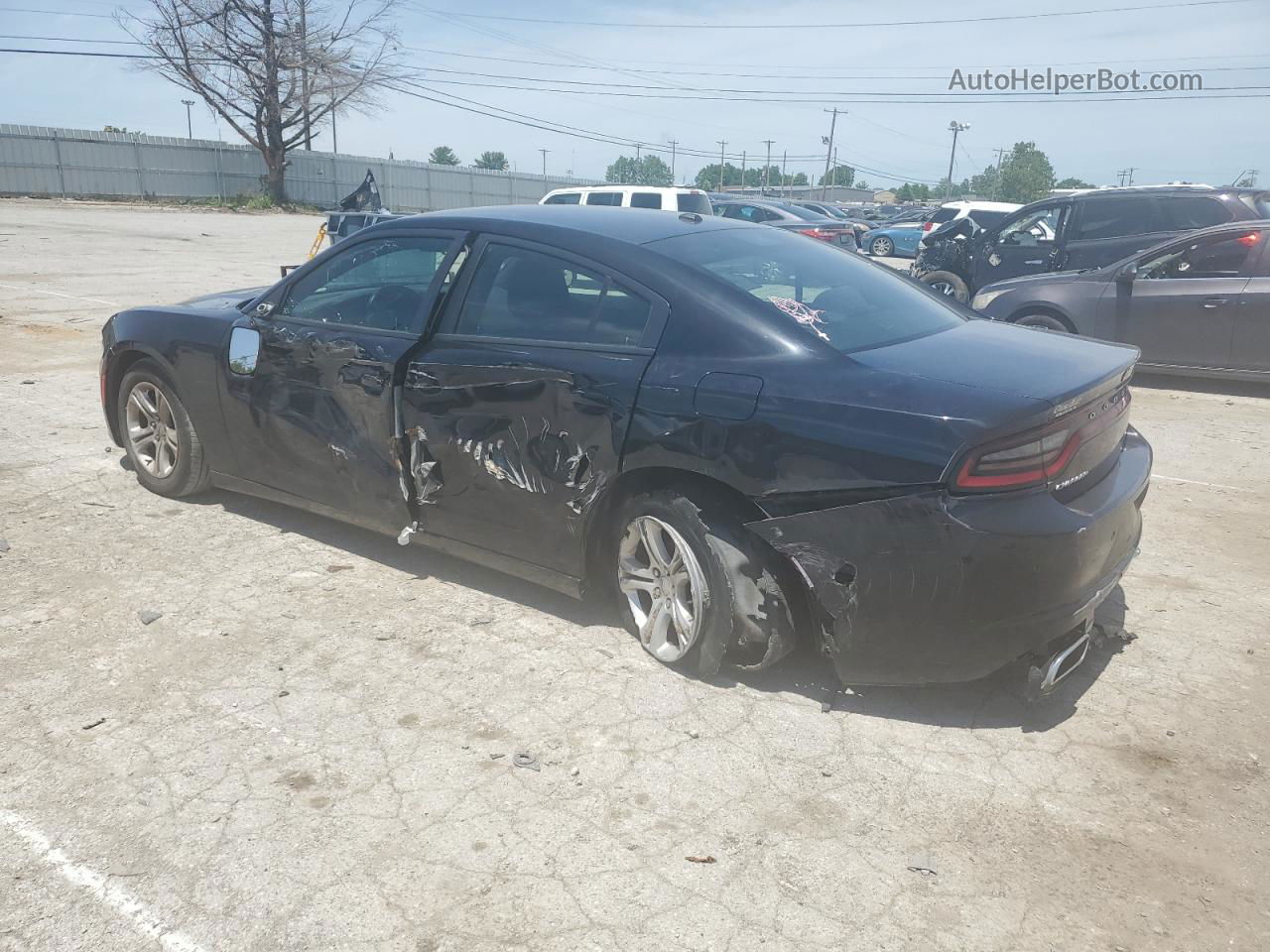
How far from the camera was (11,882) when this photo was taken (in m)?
2.57

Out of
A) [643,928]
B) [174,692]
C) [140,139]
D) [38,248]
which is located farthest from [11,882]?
[140,139]

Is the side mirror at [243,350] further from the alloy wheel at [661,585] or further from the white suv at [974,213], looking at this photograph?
the white suv at [974,213]

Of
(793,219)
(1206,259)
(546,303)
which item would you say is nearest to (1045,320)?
(1206,259)

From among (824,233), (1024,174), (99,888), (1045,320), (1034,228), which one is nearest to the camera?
(99,888)

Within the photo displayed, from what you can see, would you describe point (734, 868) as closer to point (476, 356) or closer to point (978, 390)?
point (978, 390)

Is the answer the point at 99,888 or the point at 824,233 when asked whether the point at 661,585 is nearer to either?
the point at 99,888

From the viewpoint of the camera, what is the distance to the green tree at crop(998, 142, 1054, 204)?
117000mm

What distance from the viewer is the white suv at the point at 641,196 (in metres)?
17.1

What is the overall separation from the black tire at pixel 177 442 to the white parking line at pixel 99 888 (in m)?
2.58

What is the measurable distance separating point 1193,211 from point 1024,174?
393 ft

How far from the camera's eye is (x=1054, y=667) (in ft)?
10.3

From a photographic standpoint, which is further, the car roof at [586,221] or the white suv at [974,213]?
the white suv at [974,213]

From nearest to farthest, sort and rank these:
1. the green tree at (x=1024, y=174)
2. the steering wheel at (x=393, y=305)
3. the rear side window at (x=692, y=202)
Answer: the steering wheel at (x=393, y=305) < the rear side window at (x=692, y=202) < the green tree at (x=1024, y=174)

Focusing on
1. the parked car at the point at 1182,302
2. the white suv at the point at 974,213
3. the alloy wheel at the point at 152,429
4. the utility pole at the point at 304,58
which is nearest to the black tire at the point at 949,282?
the parked car at the point at 1182,302
